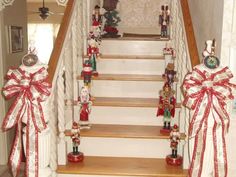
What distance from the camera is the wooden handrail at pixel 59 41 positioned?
224cm

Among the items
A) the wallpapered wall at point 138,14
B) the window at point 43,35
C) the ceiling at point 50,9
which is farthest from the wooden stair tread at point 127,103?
the window at point 43,35

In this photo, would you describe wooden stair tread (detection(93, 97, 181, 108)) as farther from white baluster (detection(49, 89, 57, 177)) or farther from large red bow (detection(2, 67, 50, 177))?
large red bow (detection(2, 67, 50, 177))

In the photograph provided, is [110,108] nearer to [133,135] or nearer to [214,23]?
[133,135]

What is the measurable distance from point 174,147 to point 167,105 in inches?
13.9

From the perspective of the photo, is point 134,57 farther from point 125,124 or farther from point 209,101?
point 209,101

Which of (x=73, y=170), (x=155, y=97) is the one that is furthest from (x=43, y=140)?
(x=155, y=97)

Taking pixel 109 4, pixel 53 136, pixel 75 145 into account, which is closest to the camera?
→ pixel 53 136

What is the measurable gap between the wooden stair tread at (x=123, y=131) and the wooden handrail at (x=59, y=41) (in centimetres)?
60

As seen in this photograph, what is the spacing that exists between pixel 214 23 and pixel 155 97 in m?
1.04

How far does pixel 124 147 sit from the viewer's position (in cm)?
264

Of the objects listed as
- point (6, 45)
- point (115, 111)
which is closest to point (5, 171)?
point (6, 45)

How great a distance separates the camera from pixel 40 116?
77.7 inches

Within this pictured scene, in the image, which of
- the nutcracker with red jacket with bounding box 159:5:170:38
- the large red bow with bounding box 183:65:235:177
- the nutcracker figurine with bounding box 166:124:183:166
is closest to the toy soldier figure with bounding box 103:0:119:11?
the nutcracker with red jacket with bounding box 159:5:170:38

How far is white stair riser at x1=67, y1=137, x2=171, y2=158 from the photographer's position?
262 centimetres
